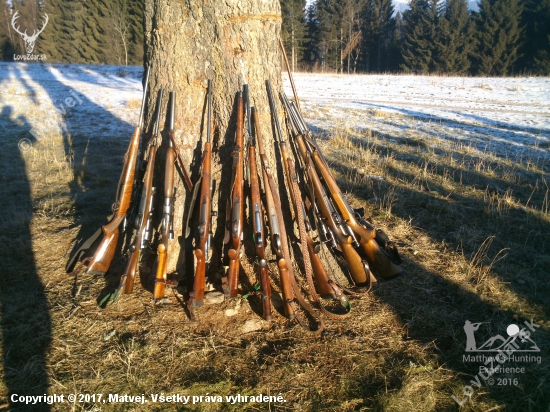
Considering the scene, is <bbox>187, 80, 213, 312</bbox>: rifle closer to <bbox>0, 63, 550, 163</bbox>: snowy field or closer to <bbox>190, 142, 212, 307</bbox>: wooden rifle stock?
<bbox>190, 142, 212, 307</bbox>: wooden rifle stock

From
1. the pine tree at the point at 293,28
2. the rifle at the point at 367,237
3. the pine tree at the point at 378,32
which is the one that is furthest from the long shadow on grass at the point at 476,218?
the pine tree at the point at 378,32

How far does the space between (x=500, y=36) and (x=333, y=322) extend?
47.1m

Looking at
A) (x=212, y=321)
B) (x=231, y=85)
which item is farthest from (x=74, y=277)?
(x=231, y=85)

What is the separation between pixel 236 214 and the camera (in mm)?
3168

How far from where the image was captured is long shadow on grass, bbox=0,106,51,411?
2.43 m

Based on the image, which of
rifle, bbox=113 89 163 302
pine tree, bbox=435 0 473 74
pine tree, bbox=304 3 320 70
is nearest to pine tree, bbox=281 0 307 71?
pine tree, bbox=304 3 320 70

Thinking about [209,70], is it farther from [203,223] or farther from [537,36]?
[537,36]

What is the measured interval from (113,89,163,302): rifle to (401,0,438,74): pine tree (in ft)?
147

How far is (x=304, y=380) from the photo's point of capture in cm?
249

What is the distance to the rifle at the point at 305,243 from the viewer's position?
3.12 metres

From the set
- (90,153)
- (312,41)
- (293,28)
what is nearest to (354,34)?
(312,41)

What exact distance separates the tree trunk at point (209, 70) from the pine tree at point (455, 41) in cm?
4449

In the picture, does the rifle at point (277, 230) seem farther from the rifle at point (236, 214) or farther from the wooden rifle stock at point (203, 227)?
the wooden rifle stock at point (203, 227)

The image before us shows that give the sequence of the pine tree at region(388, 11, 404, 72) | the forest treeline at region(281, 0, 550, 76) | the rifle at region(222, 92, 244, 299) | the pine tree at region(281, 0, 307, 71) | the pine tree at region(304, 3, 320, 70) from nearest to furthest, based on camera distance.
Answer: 1. the rifle at region(222, 92, 244, 299)
2. the forest treeline at region(281, 0, 550, 76)
3. the pine tree at region(281, 0, 307, 71)
4. the pine tree at region(388, 11, 404, 72)
5. the pine tree at region(304, 3, 320, 70)
